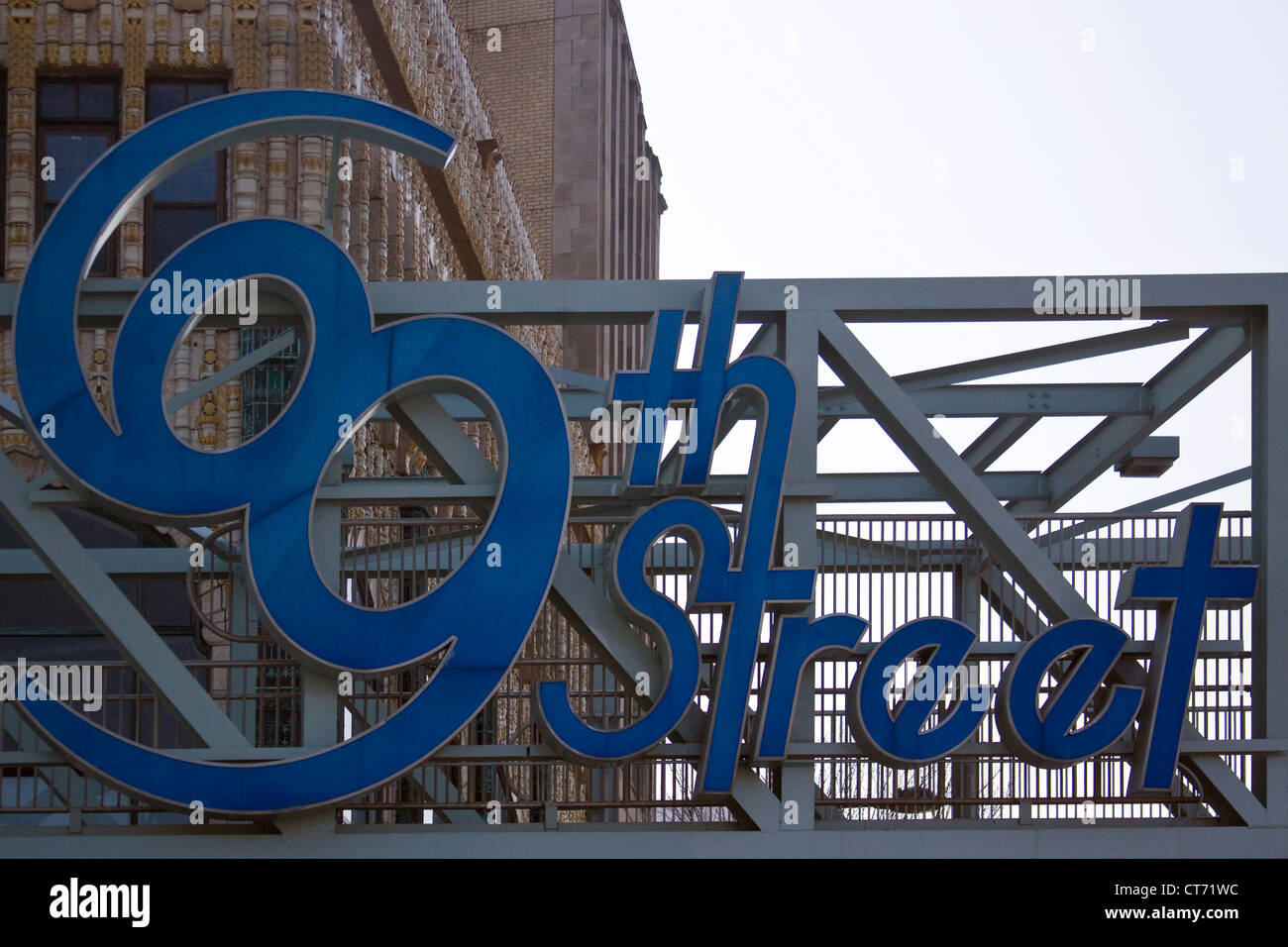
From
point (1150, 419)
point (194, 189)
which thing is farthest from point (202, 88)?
point (1150, 419)

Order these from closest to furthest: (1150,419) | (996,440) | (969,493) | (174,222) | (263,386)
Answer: (969,493)
(1150,419)
(996,440)
(263,386)
(174,222)

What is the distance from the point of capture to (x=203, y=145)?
1311cm

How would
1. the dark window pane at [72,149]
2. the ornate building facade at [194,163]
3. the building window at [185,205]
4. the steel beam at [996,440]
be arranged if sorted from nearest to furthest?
the steel beam at [996,440]
the ornate building facade at [194,163]
the building window at [185,205]
the dark window pane at [72,149]

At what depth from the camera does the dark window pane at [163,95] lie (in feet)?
72.1

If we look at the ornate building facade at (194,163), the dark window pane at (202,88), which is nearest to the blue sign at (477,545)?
the ornate building facade at (194,163)

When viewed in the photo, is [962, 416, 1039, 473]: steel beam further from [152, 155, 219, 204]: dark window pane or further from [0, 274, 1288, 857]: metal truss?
[152, 155, 219, 204]: dark window pane

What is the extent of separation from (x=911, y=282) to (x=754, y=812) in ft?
12.8

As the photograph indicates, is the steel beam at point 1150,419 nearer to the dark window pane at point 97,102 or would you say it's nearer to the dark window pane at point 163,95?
the dark window pane at point 163,95

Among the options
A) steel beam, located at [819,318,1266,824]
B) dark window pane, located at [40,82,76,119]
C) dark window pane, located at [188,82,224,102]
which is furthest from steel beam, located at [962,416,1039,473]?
dark window pane, located at [40,82,76,119]

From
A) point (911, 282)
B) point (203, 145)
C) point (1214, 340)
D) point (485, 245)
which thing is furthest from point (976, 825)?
point (485, 245)

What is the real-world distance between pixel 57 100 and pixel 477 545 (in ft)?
39.5

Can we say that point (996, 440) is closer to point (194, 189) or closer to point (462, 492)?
point (462, 492)

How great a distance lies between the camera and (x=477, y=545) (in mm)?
12609
